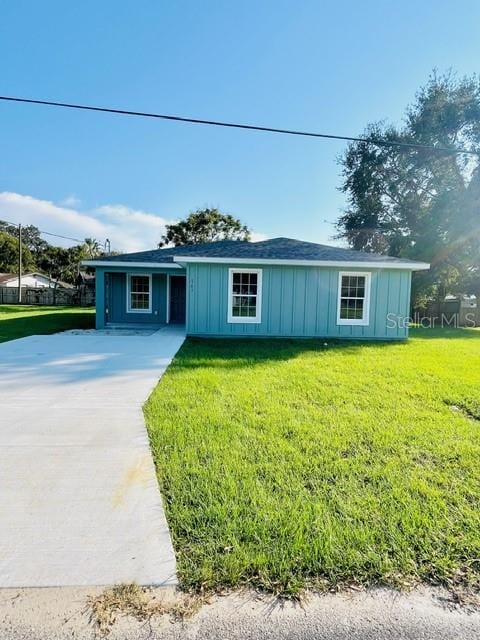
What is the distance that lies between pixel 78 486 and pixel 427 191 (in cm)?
2330

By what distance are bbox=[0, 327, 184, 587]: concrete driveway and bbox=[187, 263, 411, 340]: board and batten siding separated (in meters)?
4.90

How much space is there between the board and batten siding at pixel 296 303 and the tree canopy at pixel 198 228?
1055 inches

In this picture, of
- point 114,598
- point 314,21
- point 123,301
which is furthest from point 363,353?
point 123,301

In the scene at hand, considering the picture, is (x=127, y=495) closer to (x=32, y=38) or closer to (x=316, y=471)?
(x=316, y=471)

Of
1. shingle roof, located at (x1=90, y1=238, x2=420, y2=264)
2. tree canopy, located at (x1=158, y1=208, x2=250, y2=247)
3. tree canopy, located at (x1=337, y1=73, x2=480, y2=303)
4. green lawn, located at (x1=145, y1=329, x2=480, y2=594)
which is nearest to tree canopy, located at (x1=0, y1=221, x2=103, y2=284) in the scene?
tree canopy, located at (x1=158, y1=208, x2=250, y2=247)

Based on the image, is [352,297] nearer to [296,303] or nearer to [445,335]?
[296,303]

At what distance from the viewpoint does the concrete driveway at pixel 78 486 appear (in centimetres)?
186

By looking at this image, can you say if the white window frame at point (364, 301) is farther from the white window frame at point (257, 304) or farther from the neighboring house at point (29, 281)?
the neighboring house at point (29, 281)

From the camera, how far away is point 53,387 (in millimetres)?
5176

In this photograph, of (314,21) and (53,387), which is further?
(314,21)

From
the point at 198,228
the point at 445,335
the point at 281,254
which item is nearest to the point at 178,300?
the point at 281,254

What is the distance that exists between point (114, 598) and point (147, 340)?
833 centimetres

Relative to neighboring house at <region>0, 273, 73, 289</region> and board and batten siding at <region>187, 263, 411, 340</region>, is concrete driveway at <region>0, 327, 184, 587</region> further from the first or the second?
neighboring house at <region>0, 273, 73, 289</region>

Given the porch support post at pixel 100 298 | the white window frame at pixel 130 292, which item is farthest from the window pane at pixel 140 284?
the porch support post at pixel 100 298
